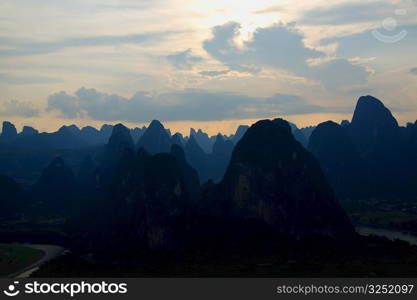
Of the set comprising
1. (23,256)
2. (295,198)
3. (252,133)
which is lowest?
(23,256)

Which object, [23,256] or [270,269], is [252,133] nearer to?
[270,269]

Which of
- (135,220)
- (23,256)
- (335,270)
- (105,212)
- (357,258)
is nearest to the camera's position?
(335,270)

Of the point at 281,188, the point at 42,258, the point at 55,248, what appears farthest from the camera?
the point at 55,248

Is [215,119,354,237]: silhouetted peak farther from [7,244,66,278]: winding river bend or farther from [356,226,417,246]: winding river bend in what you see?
[7,244,66,278]: winding river bend

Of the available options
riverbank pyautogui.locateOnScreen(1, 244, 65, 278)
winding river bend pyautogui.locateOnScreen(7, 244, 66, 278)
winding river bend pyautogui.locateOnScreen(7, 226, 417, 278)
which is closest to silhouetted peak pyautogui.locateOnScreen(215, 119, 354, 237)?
winding river bend pyautogui.locateOnScreen(7, 226, 417, 278)

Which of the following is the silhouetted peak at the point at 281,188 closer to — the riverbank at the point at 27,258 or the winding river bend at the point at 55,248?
the winding river bend at the point at 55,248

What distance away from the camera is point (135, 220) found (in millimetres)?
138500

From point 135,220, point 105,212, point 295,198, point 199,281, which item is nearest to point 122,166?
point 105,212

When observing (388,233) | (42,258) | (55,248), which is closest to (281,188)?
(388,233)

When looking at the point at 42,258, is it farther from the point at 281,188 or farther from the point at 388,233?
the point at 388,233

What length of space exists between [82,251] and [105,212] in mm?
37924

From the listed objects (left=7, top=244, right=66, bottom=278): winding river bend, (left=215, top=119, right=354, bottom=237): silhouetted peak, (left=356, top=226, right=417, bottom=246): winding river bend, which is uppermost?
(left=215, top=119, right=354, bottom=237): silhouetted peak

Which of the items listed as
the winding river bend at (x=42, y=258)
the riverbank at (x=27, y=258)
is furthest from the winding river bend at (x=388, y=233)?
the riverbank at (x=27, y=258)

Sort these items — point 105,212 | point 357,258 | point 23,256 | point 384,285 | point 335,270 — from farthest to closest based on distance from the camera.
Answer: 1. point 105,212
2. point 23,256
3. point 357,258
4. point 335,270
5. point 384,285
